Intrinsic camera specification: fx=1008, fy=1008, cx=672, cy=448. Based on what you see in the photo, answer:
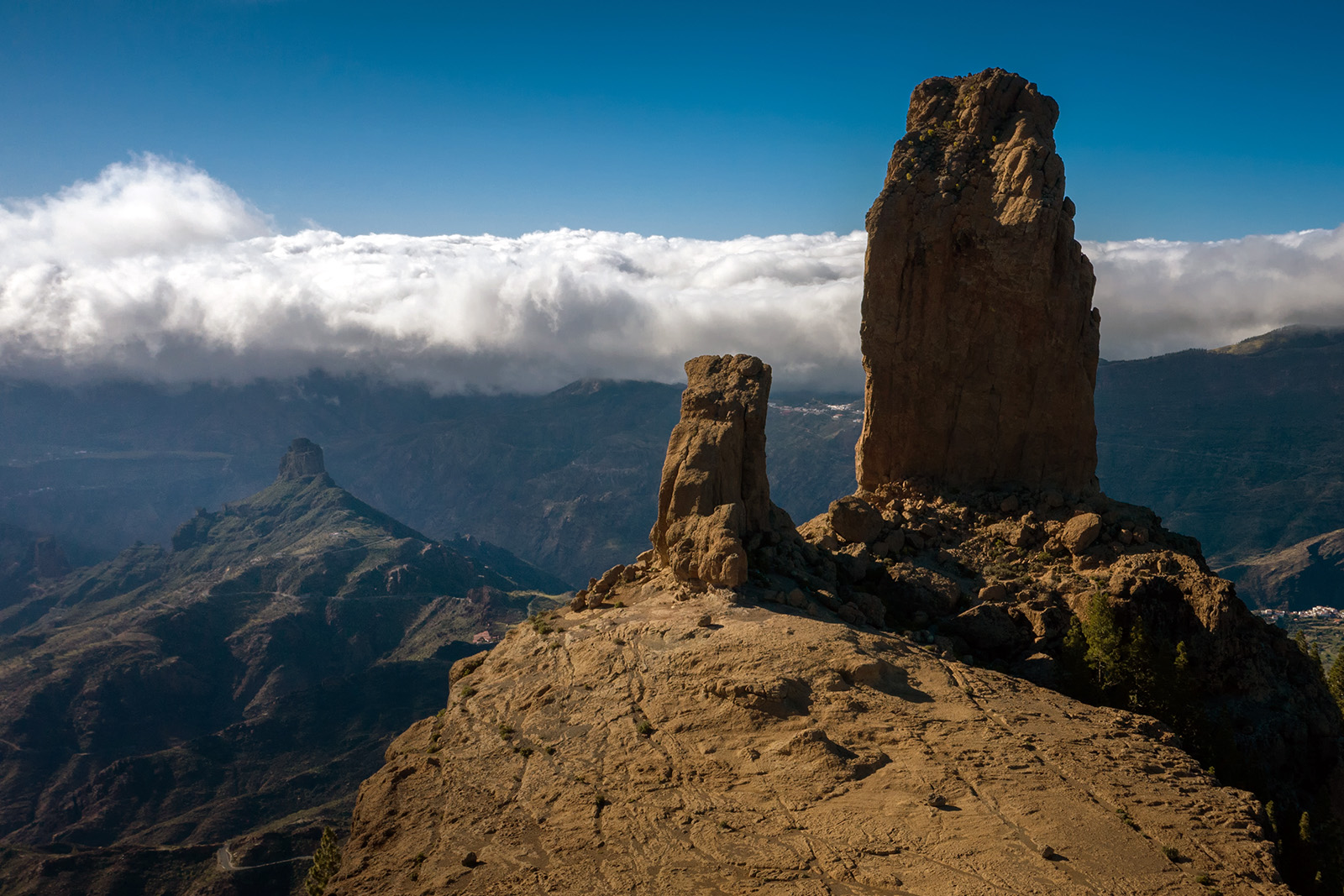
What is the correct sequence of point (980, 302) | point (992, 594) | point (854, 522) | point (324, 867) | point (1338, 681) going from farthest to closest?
point (1338, 681) < point (980, 302) < point (854, 522) < point (992, 594) < point (324, 867)

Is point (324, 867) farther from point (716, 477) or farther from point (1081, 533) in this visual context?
point (1081, 533)

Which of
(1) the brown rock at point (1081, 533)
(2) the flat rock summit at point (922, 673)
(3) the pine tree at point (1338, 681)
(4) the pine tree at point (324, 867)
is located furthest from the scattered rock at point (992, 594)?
(4) the pine tree at point (324, 867)

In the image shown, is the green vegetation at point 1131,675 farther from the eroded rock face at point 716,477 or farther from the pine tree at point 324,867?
the pine tree at point 324,867

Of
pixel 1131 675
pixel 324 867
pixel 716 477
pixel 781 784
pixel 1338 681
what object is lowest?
pixel 324 867

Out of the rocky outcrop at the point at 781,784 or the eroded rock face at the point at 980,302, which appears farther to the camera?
the eroded rock face at the point at 980,302

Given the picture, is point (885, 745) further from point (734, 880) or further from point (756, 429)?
point (756, 429)

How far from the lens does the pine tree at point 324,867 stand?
6331 cm

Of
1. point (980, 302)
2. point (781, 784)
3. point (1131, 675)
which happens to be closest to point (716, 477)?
point (781, 784)

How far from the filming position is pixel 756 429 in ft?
242

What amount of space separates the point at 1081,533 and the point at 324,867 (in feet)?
199

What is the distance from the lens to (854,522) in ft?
279

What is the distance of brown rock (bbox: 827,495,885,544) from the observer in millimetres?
84938

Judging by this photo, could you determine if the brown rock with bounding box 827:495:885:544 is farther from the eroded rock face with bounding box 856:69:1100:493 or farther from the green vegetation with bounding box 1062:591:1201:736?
the green vegetation with bounding box 1062:591:1201:736

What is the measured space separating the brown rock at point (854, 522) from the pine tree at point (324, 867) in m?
45.3
